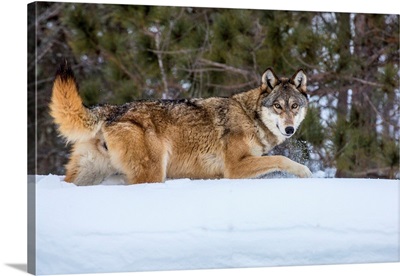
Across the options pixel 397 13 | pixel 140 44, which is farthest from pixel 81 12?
pixel 397 13

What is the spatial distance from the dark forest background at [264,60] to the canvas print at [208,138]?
0.02 metres

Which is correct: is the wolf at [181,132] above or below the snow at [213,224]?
above

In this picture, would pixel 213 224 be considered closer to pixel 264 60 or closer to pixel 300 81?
pixel 300 81

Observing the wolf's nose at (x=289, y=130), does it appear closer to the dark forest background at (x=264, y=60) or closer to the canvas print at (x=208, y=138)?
the canvas print at (x=208, y=138)

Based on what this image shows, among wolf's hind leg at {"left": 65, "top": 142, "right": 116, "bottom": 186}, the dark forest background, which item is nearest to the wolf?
wolf's hind leg at {"left": 65, "top": 142, "right": 116, "bottom": 186}

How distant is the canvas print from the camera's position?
287 inches

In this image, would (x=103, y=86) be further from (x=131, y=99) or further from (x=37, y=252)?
(x=37, y=252)

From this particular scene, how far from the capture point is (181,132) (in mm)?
8180

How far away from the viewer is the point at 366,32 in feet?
30.0

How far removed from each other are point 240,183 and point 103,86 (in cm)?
191

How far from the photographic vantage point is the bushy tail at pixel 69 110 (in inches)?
293

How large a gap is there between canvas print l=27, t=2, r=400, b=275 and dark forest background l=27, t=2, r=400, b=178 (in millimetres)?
18

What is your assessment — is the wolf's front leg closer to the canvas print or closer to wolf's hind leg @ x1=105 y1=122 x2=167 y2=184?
the canvas print

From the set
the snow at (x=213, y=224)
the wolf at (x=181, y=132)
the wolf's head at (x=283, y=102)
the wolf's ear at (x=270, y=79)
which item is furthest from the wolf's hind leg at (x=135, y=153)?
the wolf's ear at (x=270, y=79)
